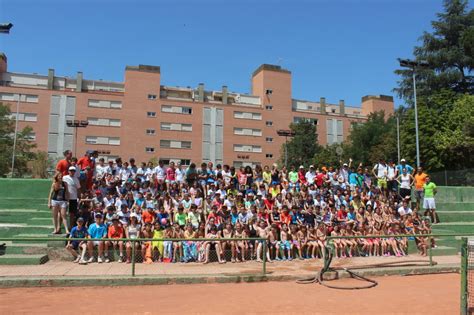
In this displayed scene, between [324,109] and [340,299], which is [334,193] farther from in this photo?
[324,109]

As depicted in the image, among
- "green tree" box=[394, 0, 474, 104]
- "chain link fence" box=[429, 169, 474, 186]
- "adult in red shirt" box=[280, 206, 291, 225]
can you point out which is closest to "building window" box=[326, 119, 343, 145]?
"green tree" box=[394, 0, 474, 104]

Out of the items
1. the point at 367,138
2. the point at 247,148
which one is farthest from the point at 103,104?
the point at 367,138

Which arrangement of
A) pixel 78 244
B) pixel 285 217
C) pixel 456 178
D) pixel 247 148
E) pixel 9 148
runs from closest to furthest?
pixel 78 244
pixel 285 217
pixel 456 178
pixel 9 148
pixel 247 148

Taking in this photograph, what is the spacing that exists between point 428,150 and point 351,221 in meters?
20.3

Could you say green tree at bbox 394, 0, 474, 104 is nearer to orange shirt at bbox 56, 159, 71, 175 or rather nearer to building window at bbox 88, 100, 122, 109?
orange shirt at bbox 56, 159, 71, 175

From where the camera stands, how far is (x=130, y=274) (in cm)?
899

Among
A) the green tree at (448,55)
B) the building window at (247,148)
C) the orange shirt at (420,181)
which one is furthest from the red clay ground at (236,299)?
the building window at (247,148)

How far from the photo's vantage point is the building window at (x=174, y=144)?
62.4 m

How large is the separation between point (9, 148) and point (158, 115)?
76.5 feet

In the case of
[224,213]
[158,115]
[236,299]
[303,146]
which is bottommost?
[236,299]

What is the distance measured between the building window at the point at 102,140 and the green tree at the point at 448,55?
44139mm

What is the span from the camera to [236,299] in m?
7.54

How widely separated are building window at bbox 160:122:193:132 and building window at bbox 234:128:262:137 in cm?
848

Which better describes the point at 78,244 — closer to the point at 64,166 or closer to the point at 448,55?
the point at 64,166
